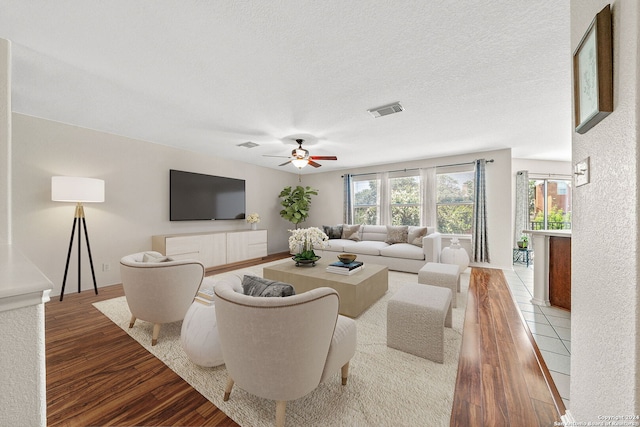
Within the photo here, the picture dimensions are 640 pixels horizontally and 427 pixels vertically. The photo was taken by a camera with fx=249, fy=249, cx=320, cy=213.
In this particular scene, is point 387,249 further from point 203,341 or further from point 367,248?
point 203,341

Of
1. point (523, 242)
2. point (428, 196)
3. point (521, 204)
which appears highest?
point (428, 196)

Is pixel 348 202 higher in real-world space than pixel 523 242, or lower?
higher

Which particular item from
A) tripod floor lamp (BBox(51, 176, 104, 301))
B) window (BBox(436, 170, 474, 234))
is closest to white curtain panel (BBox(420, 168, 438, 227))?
window (BBox(436, 170, 474, 234))

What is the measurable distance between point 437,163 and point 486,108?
2599 millimetres

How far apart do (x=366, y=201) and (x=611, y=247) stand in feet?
18.5

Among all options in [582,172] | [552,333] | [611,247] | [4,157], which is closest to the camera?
[611,247]

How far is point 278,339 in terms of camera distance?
46.4 inches

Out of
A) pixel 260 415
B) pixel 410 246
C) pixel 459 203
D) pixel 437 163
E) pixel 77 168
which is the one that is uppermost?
pixel 437 163

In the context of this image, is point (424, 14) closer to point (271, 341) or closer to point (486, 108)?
point (486, 108)

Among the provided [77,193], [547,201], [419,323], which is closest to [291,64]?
[419,323]

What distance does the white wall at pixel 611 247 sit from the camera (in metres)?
0.79

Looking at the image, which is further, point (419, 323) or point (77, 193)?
point (77, 193)

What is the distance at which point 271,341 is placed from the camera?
3.88 ft

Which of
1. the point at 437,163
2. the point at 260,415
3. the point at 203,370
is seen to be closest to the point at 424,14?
the point at 260,415
